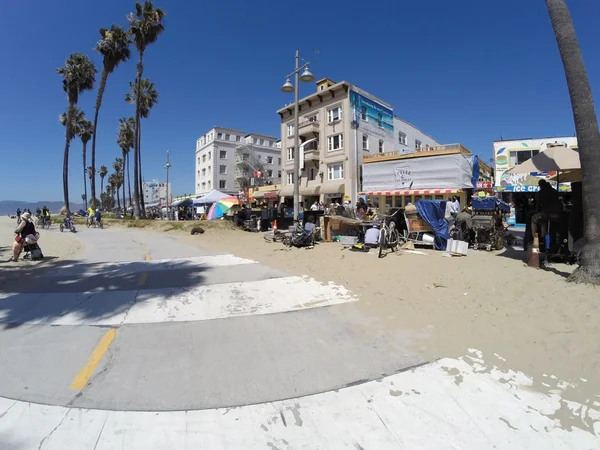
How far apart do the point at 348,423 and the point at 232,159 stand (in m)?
60.4

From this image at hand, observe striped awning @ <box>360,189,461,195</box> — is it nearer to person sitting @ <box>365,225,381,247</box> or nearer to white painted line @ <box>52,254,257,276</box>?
person sitting @ <box>365,225,381,247</box>

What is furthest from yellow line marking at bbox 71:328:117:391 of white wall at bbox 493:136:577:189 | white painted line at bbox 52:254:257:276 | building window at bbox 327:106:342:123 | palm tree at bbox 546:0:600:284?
building window at bbox 327:106:342:123

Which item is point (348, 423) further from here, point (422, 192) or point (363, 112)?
point (363, 112)

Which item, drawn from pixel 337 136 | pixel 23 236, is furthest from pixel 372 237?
pixel 337 136

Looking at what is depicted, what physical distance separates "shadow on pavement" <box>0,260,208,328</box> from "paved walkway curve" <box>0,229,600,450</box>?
0.20ft

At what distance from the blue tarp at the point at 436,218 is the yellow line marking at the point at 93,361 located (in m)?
9.49

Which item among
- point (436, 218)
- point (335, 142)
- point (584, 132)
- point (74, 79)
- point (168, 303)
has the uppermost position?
point (74, 79)

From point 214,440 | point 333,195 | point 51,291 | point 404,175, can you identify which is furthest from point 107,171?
point 214,440

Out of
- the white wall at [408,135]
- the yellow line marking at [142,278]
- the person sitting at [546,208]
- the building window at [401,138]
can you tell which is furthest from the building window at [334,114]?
the yellow line marking at [142,278]

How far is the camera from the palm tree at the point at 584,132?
5094 millimetres

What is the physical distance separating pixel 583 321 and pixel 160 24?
34.9 meters

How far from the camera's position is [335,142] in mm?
32906

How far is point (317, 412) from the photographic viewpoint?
2568 millimetres

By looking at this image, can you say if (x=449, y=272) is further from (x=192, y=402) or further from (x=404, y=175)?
(x=404, y=175)
